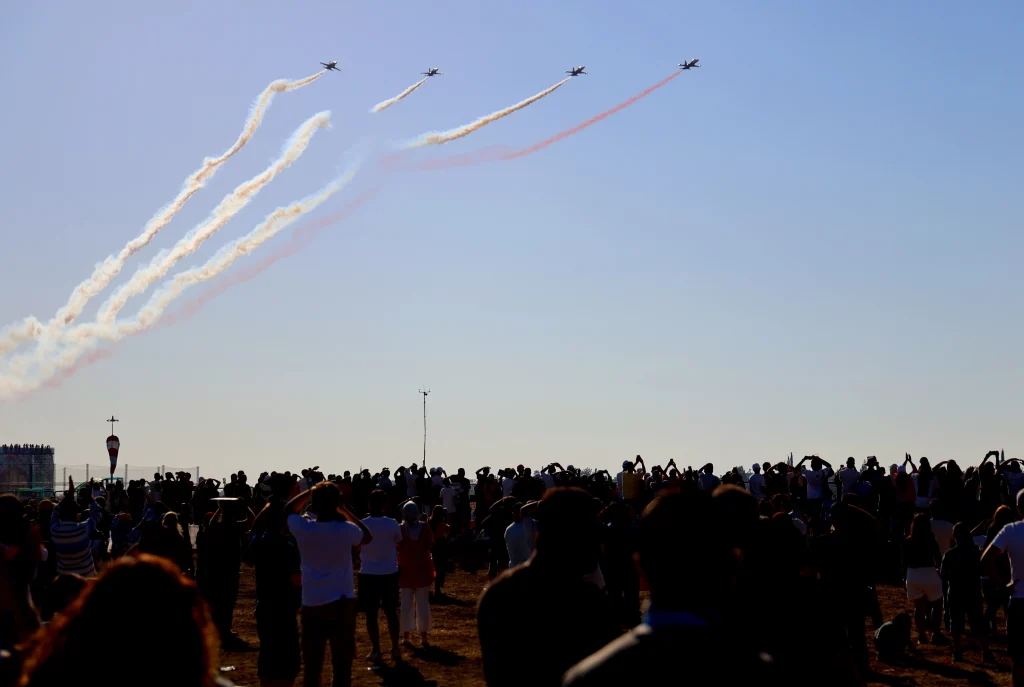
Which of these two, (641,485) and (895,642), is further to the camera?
(641,485)

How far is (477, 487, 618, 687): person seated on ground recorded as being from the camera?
4.33 metres

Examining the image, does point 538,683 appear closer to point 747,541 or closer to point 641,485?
point 747,541

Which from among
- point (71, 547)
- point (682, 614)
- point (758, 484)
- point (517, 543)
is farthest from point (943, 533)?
point (682, 614)

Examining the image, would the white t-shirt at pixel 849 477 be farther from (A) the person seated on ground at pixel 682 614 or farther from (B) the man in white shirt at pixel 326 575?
(A) the person seated on ground at pixel 682 614

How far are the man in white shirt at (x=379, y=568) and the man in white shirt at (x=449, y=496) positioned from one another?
46.1ft

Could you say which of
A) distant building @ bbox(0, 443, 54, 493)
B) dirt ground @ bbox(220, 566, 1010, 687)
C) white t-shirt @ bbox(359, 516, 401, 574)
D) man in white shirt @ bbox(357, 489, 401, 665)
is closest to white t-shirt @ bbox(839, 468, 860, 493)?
dirt ground @ bbox(220, 566, 1010, 687)

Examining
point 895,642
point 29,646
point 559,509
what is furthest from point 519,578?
point 895,642

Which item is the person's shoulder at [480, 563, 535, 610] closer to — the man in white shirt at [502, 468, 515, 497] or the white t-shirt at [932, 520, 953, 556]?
the white t-shirt at [932, 520, 953, 556]

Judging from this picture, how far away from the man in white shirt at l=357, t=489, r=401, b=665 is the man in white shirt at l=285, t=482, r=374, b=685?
402cm

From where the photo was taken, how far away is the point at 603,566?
47.7 feet

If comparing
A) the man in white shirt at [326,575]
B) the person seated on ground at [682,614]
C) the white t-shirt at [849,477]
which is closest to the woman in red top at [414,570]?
the man in white shirt at [326,575]

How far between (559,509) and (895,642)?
11024mm

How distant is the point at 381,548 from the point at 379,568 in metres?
0.30

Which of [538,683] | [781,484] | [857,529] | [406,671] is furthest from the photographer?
[781,484]
